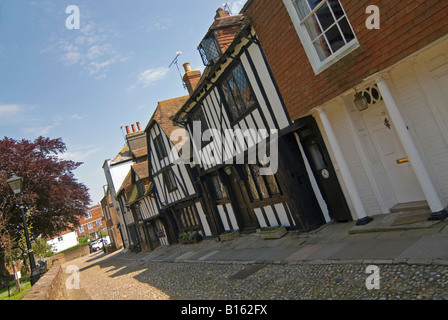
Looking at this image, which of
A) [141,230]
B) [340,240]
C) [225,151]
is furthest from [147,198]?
[340,240]

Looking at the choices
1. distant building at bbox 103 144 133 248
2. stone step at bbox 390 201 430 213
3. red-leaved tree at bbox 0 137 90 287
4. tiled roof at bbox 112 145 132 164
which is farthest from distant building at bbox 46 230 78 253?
stone step at bbox 390 201 430 213

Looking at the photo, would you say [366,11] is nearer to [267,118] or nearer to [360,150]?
[360,150]

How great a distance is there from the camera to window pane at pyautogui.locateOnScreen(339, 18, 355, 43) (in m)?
6.24

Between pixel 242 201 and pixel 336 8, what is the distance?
7.86 m

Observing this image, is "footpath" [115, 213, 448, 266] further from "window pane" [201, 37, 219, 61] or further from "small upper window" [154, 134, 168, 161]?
"small upper window" [154, 134, 168, 161]

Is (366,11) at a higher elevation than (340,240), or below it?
higher

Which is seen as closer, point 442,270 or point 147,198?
point 442,270

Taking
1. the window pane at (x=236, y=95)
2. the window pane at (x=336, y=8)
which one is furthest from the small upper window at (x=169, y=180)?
the window pane at (x=336, y=8)

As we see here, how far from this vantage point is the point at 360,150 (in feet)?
23.1

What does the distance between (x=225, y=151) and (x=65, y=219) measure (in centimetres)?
1709

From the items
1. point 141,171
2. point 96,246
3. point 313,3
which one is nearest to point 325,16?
point 313,3

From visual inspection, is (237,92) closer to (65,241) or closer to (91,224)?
(65,241)

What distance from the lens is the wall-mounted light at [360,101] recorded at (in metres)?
6.58

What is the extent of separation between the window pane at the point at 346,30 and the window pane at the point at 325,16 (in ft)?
0.80
